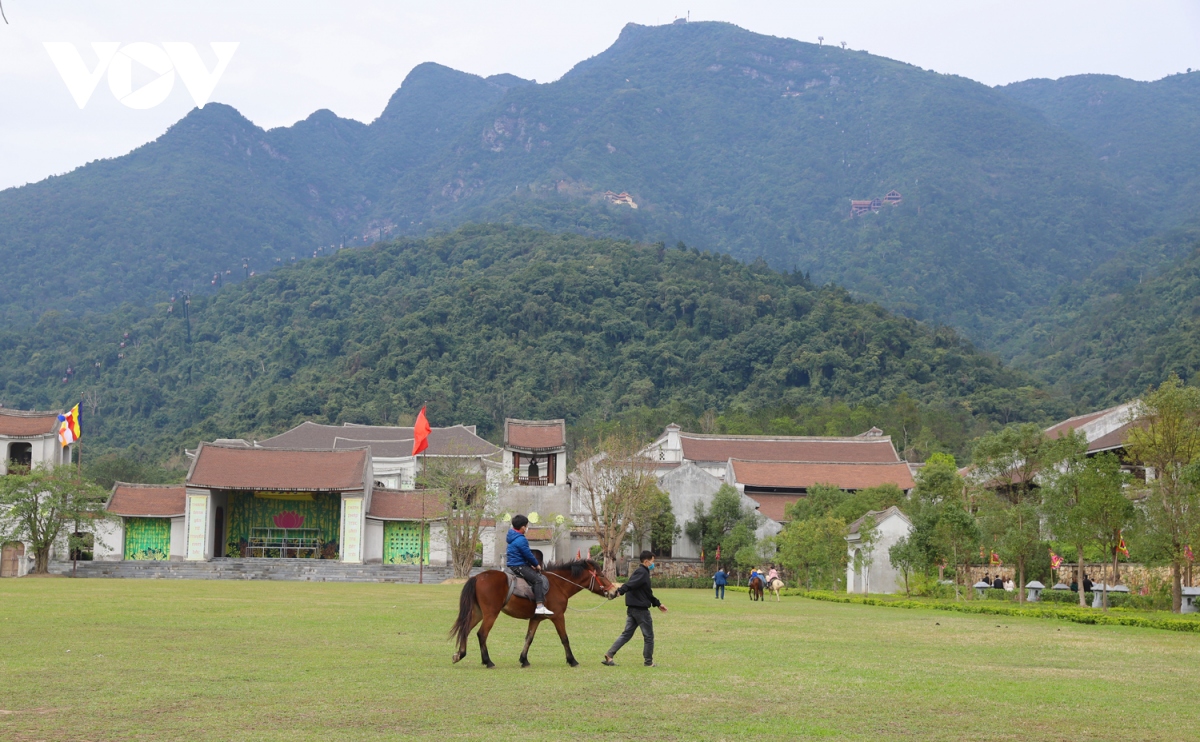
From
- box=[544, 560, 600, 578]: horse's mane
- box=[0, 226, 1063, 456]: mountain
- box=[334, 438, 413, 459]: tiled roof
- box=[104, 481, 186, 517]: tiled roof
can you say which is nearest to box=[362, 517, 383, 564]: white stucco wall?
box=[104, 481, 186, 517]: tiled roof

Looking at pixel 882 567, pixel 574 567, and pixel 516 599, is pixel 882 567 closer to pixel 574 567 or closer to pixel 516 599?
pixel 574 567

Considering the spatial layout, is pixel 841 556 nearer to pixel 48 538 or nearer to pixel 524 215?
pixel 48 538

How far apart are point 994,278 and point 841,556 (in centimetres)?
13328

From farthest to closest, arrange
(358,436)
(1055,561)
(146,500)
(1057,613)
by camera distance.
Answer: (358,436), (146,500), (1055,561), (1057,613)

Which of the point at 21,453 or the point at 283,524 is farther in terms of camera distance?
the point at 283,524

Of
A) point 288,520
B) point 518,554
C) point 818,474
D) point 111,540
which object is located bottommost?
point 111,540

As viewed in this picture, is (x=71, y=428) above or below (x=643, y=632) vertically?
above

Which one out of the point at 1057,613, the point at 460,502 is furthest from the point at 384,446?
the point at 1057,613

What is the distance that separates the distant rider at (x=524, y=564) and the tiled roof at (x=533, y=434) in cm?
3991

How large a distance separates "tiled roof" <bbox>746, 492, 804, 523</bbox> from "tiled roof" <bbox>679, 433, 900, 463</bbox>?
4658 mm

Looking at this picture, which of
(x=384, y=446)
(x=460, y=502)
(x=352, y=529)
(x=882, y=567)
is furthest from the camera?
(x=384, y=446)

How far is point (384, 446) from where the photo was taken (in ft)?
213

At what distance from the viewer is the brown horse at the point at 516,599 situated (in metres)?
11.6

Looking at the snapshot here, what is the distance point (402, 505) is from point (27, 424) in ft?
53.3
